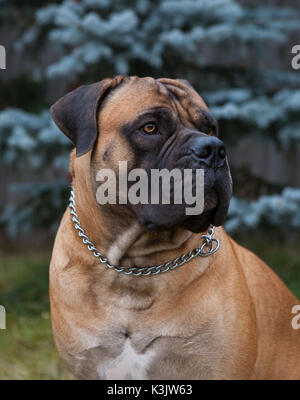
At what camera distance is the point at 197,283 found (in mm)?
2658

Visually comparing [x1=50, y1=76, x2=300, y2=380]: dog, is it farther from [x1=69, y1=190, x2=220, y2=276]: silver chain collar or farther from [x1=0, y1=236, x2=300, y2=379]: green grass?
[x1=0, y1=236, x2=300, y2=379]: green grass

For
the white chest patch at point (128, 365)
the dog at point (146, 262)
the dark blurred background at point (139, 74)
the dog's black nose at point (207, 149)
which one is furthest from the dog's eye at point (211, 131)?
the dark blurred background at point (139, 74)

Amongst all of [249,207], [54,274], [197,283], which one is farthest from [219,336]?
[249,207]

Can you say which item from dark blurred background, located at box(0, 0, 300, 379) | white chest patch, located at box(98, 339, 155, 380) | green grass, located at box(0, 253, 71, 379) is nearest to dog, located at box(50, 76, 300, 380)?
white chest patch, located at box(98, 339, 155, 380)

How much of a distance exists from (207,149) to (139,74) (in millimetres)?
2855

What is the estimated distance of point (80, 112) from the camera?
2611mm

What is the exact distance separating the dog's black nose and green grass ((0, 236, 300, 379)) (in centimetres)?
190

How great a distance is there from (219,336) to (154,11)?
3040 mm

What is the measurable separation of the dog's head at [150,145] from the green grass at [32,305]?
1.68 meters

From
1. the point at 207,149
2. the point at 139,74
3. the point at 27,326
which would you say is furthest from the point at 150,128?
the point at 139,74

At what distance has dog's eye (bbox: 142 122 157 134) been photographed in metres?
2.54

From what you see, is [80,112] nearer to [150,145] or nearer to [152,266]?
[150,145]

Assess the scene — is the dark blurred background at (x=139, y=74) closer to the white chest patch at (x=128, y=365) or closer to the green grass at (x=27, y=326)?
the green grass at (x=27, y=326)

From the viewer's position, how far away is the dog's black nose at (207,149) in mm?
2442
